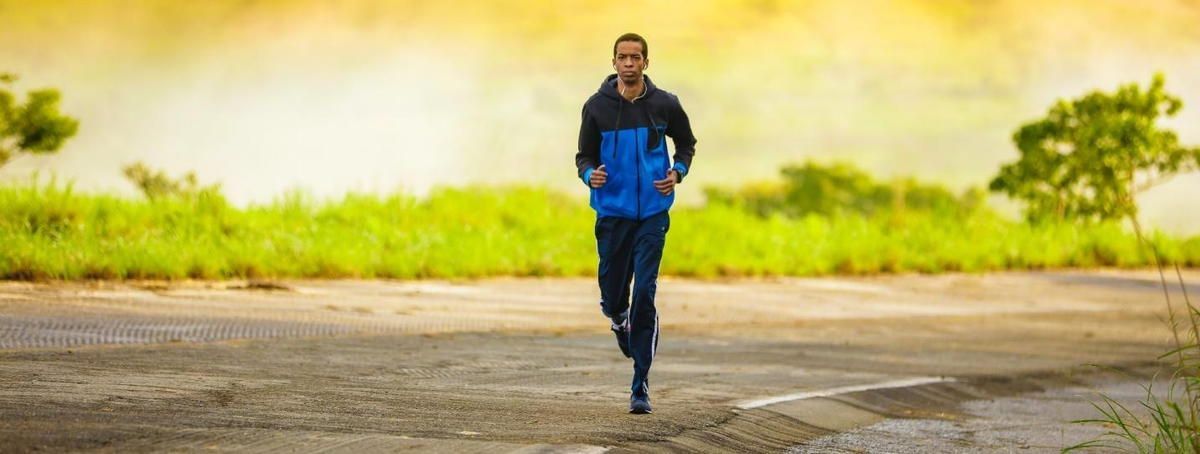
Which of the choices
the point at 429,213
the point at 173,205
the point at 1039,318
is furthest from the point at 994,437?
the point at 429,213

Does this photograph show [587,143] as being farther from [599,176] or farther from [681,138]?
[681,138]

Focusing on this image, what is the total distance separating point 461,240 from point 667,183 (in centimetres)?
1454

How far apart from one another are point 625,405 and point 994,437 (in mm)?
2337

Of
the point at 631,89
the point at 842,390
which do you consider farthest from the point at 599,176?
the point at 842,390

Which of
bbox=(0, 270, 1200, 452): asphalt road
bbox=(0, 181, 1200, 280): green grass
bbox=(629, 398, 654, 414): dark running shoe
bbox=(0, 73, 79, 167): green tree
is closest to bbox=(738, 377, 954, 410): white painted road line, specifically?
bbox=(0, 270, 1200, 452): asphalt road

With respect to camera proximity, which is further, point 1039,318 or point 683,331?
point 1039,318

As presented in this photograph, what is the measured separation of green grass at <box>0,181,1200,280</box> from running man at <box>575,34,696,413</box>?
9.01m

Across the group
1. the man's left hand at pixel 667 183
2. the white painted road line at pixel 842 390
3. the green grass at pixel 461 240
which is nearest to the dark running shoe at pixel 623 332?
the man's left hand at pixel 667 183

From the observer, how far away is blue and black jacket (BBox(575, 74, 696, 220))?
28.0 feet

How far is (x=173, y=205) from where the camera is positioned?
2162 centimetres

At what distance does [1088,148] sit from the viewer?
1631 inches

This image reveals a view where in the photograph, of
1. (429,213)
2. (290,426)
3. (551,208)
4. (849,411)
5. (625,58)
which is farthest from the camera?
(551,208)

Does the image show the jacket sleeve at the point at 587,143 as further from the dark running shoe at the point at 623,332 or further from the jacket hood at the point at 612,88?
the dark running shoe at the point at 623,332

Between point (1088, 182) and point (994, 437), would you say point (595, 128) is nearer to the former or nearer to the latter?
point (994, 437)
